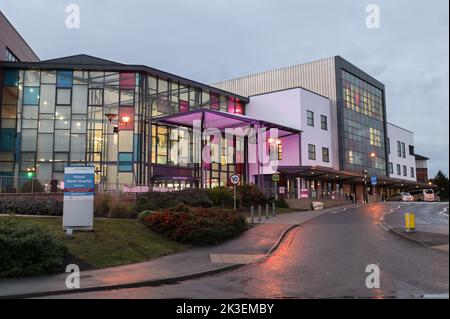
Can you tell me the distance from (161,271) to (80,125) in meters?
31.9

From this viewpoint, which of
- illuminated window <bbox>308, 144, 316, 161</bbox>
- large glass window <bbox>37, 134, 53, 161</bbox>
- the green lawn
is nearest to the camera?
the green lawn

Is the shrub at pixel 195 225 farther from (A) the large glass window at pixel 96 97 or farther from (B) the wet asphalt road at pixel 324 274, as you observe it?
(A) the large glass window at pixel 96 97

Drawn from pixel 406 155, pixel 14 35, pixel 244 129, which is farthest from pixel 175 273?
pixel 406 155

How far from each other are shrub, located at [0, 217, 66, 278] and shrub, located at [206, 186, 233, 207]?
18394 mm

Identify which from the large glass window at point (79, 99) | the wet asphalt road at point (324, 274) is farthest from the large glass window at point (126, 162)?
the wet asphalt road at point (324, 274)

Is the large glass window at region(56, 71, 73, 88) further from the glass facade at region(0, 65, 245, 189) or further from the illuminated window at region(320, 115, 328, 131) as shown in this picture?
the illuminated window at region(320, 115, 328, 131)

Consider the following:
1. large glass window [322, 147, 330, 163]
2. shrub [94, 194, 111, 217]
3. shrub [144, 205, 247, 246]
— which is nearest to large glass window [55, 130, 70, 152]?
shrub [94, 194, 111, 217]

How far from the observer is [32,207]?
21.2 m

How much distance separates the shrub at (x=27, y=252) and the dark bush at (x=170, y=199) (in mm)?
11424

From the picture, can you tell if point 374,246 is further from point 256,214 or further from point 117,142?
point 117,142

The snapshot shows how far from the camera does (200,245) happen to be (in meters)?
19.0

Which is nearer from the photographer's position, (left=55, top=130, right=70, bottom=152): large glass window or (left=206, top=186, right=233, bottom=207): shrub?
(left=206, top=186, right=233, bottom=207): shrub

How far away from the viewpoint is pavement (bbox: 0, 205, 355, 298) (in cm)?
1070

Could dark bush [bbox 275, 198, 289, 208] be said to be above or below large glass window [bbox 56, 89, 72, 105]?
below
